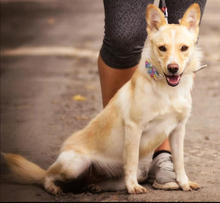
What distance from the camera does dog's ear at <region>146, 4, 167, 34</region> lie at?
317 centimetres

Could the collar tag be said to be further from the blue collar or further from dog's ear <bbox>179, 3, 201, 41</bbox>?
dog's ear <bbox>179, 3, 201, 41</bbox>

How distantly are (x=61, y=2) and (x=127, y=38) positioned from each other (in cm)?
1361

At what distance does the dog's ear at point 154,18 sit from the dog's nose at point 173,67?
14.2 inches

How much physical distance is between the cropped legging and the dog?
0.72 ft

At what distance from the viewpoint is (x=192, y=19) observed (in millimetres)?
3217

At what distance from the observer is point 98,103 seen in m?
6.09

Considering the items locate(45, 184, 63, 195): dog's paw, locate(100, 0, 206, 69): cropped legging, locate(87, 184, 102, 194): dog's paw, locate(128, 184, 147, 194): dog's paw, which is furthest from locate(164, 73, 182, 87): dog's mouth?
locate(45, 184, 63, 195): dog's paw

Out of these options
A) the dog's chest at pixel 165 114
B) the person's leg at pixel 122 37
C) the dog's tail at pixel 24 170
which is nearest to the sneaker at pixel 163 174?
the dog's chest at pixel 165 114

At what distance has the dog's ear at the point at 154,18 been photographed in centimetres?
317

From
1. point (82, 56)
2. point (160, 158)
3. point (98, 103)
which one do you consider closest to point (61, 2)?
point (82, 56)

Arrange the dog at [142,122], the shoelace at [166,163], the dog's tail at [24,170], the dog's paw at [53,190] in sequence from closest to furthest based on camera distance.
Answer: the dog at [142,122]
the dog's paw at [53,190]
the dog's tail at [24,170]
the shoelace at [166,163]

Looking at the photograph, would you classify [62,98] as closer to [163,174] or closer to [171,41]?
[163,174]

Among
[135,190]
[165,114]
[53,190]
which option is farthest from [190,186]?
[53,190]

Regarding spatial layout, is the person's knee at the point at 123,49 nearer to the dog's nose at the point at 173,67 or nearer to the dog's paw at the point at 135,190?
the dog's nose at the point at 173,67
